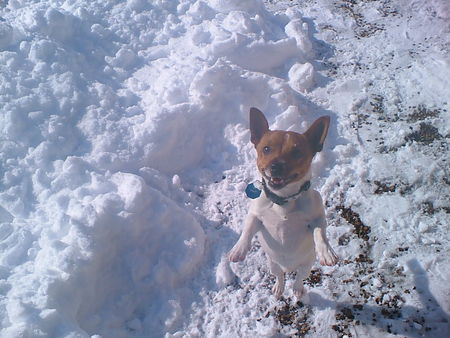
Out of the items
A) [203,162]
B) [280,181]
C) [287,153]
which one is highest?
[287,153]

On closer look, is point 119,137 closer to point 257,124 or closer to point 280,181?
point 257,124

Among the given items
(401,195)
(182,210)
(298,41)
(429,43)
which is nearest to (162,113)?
(182,210)

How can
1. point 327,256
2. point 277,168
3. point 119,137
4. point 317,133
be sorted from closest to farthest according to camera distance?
point 277,168, point 317,133, point 327,256, point 119,137

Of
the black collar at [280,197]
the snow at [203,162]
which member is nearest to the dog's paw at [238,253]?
the black collar at [280,197]

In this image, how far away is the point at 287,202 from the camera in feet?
7.57

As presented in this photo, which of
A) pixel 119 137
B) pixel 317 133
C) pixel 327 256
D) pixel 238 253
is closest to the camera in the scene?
pixel 317 133

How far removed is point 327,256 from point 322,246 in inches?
2.5

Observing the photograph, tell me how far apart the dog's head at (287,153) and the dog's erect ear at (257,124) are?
1.5 inches

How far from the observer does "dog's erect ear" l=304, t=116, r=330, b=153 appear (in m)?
2.17

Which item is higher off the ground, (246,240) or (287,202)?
(287,202)

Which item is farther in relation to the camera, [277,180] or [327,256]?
[327,256]

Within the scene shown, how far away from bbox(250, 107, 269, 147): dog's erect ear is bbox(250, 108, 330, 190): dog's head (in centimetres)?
4

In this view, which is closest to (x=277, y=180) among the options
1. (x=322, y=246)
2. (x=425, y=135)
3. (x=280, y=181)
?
(x=280, y=181)

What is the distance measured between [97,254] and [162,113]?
142 centimetres
